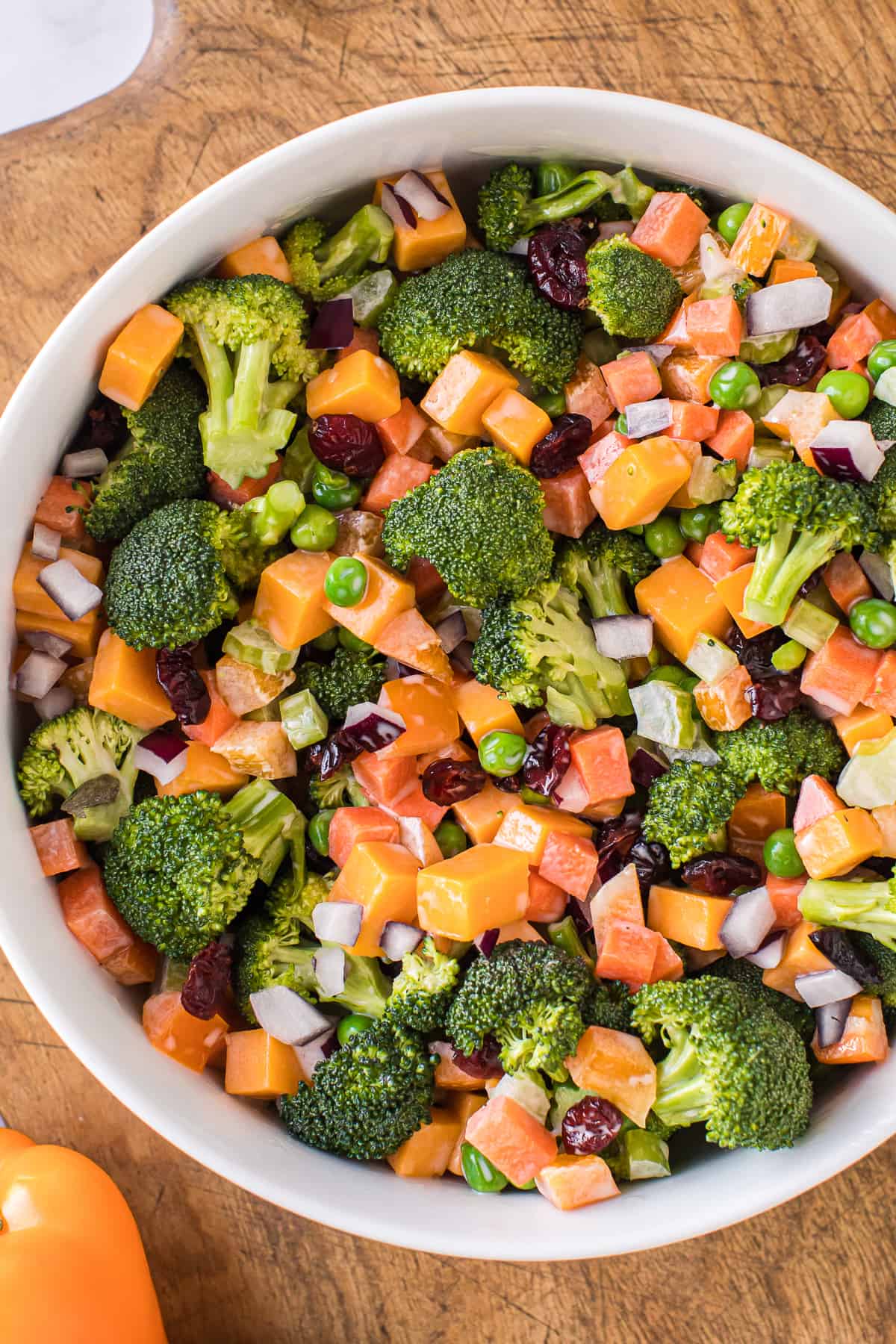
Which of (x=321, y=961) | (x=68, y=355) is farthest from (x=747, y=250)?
(x=321, y=961)

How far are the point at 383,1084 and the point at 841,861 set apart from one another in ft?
4.35

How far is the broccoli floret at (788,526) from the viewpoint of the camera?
8.53 feet

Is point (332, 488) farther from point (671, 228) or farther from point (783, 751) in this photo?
point (783, 751)

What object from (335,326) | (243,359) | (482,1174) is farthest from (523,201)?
(482,1174)

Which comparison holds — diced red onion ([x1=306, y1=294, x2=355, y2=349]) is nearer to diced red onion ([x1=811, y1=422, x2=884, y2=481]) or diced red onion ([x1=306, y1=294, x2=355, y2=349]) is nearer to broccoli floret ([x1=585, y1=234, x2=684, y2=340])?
broccoli floret ([x1=585, y1=234, x2=684, y2=340])

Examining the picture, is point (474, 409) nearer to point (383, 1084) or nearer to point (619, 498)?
point (619, 498)

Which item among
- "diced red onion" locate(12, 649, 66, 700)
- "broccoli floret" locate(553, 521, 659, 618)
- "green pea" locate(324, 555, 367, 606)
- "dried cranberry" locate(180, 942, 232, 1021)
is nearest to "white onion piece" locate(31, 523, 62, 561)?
"diced red onion" locate(12, 649, 66, 700)

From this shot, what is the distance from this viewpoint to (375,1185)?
275cm

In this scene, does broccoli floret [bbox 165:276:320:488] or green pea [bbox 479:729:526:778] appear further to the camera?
green pea [bbox 479:729:526:778]

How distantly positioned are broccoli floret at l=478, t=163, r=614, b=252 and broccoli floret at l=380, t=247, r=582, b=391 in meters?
0.08

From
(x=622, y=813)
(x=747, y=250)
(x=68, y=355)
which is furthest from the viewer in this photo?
(x=622, y=813)

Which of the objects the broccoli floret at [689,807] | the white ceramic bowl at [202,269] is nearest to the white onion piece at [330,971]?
the white ceramic bowl at [202,269]

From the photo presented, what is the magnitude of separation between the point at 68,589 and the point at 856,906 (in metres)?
2.23

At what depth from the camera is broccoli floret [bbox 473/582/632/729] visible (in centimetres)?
273
